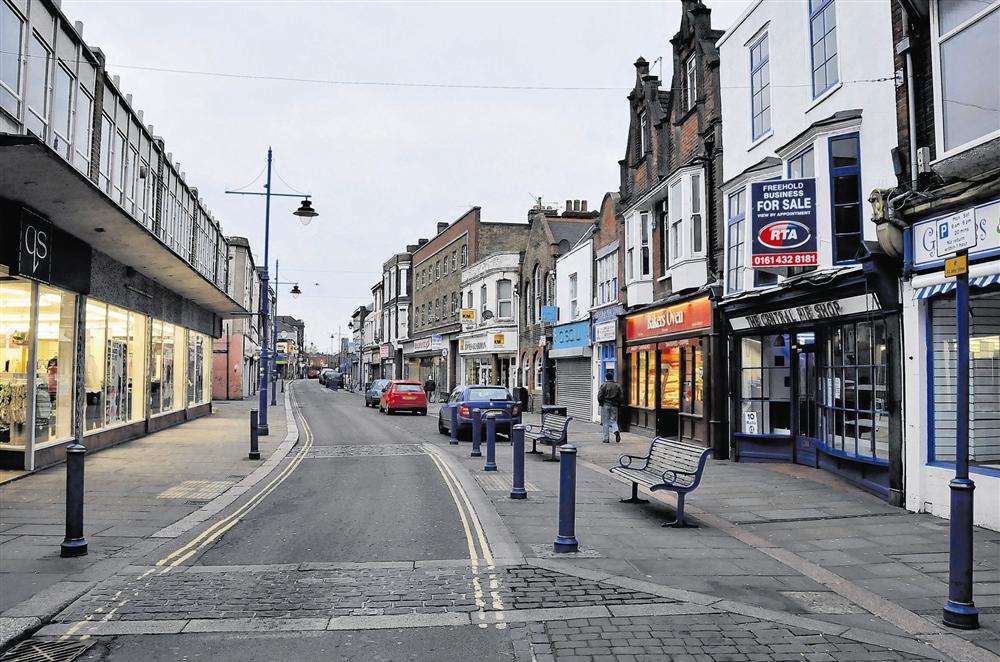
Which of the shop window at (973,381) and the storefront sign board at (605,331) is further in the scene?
the storefront sign board at (605,331)

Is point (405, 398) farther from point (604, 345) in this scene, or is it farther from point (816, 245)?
point (816, 245)

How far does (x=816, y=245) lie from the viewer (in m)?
12.5

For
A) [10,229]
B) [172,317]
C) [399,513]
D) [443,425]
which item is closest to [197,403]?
[172,317]

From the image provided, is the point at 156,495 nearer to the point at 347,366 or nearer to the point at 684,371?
the point at 684,371

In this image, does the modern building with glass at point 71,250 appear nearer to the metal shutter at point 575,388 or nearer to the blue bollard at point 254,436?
the blue bollard at point 254,436

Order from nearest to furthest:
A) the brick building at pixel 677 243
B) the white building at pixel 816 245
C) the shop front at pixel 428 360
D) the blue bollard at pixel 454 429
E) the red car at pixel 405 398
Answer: the white building at pixel 816 245 < the brick building at pixel 677 243 < the blue bollard at pixel 454 429 < the red car at pixel 405 398 < the shop front at pixel 428 360

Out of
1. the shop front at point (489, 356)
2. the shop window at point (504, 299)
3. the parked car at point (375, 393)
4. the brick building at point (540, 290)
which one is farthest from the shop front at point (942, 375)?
the parked car at point (375, 393)

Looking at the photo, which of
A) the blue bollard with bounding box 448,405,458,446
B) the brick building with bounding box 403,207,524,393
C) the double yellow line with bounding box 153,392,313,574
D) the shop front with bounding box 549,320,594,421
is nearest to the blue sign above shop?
the shop front with bounding box 549,320,594,421

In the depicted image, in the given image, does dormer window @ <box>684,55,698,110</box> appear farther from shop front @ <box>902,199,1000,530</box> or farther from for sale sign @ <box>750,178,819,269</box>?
shop front @ <box>902,199,1000,530</box>

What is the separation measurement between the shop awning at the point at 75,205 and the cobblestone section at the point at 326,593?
539 centimetres

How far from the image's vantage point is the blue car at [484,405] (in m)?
20.6

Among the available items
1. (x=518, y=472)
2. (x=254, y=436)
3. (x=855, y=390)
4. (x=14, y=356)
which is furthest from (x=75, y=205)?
(x=855, y=390)

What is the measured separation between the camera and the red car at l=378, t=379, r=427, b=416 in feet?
109

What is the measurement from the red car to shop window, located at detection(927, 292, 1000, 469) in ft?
83.9
